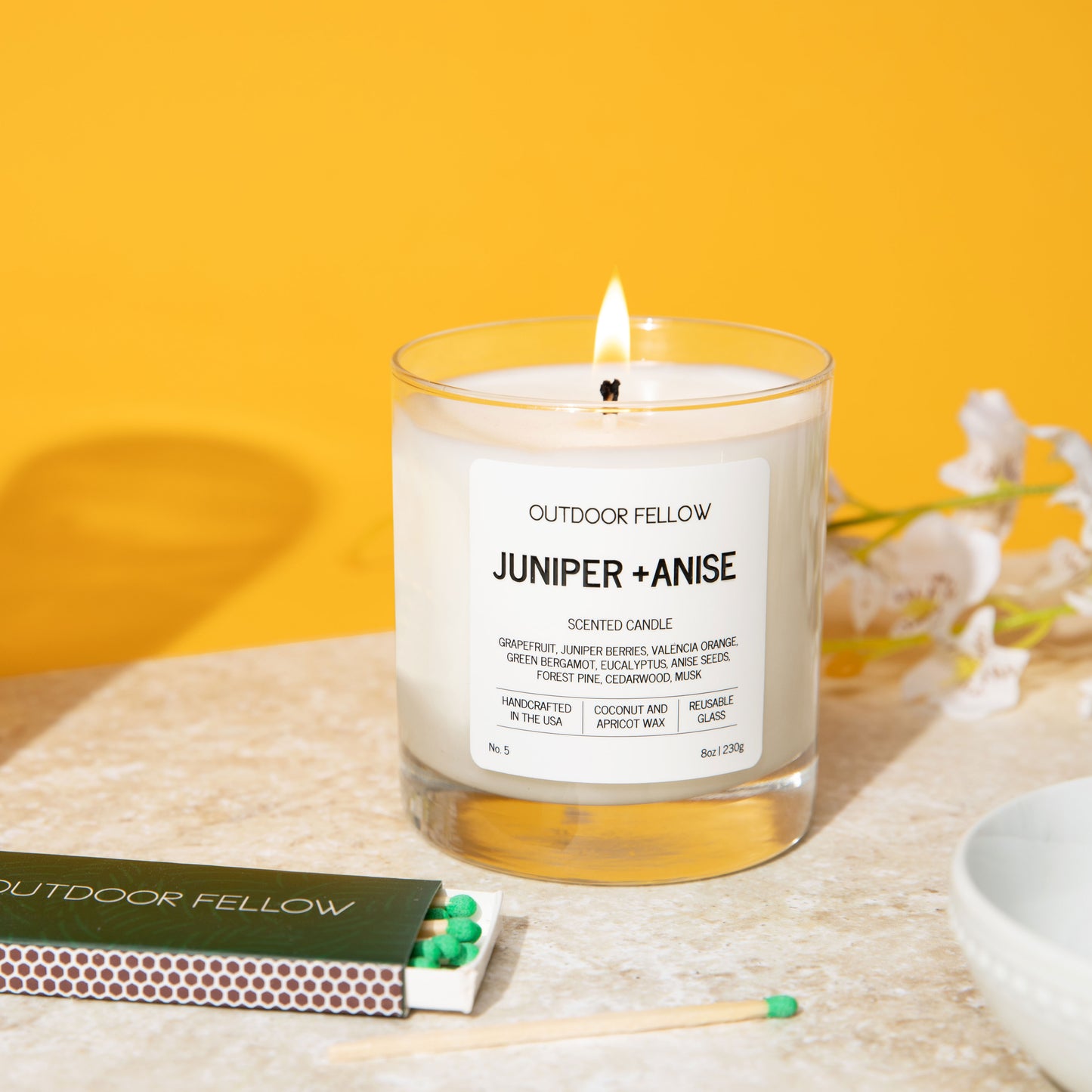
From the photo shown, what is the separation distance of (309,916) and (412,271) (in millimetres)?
433

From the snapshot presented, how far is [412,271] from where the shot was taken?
793 millimetres

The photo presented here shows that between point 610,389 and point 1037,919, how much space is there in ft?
0.81

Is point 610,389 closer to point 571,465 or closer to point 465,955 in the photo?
point 571,465

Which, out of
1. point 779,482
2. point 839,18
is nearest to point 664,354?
point 779,482

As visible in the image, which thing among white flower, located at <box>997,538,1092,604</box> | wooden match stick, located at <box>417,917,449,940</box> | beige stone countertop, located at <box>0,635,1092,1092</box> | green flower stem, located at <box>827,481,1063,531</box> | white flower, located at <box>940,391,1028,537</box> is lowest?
beige stone countertop, located at <box>0,635,1092,1092</box>

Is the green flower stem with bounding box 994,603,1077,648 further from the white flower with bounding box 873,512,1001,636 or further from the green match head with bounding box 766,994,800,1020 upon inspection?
the green match head with bounding box 766,994,800,1020

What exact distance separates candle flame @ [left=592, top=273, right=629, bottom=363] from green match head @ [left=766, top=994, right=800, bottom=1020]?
9.6 inches

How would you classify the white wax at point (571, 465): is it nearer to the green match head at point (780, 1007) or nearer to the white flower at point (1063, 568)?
the green match head at point (780, 1007)

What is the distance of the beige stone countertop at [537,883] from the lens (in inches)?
16.5

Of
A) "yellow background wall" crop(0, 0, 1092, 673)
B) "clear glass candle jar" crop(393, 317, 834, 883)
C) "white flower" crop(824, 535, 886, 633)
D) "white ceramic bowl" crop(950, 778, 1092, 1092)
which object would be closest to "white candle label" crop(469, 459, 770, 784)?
"clear glass candle jar" crop(393, 317, 834, 883)

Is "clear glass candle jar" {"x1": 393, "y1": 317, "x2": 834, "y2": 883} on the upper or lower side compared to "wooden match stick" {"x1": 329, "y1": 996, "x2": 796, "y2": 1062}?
upper

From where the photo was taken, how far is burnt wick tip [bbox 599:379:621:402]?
0.55 metres

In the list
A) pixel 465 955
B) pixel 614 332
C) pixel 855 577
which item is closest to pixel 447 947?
pixel 465 955

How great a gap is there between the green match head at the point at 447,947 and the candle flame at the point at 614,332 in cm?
23
